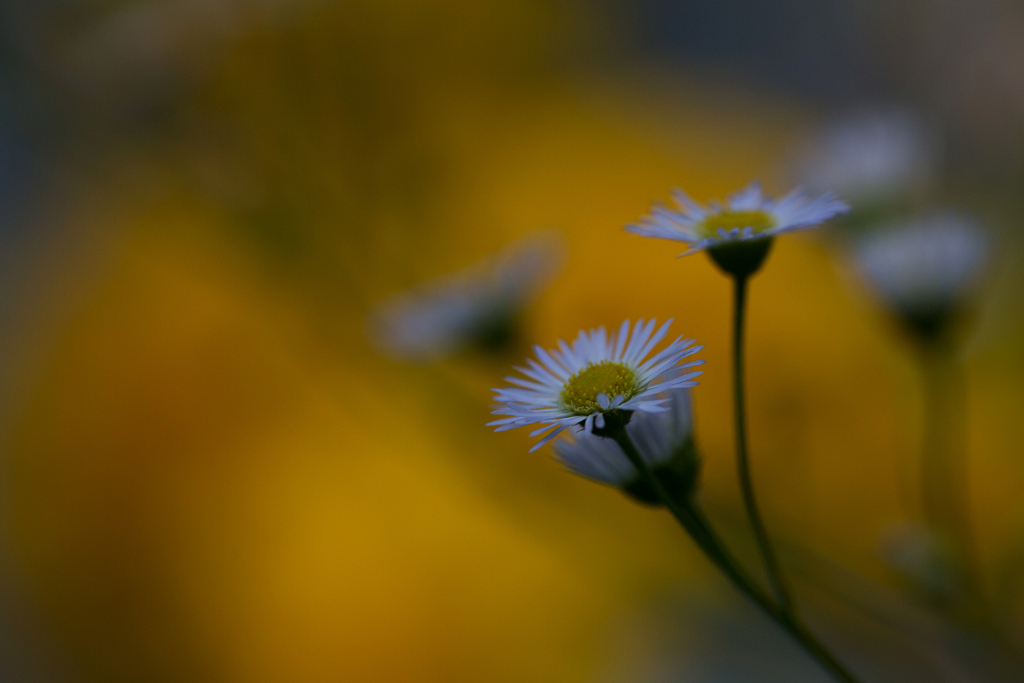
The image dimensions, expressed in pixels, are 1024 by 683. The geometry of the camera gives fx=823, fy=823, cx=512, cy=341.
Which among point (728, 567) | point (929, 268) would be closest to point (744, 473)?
point (728, 567)

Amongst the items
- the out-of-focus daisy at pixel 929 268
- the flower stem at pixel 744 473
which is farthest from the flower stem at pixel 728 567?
the out-of-focus daisy at pixel 929 268

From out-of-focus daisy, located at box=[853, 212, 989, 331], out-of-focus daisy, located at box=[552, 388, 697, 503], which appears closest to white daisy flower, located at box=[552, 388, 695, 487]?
out-of-focus daisy, located at box=[552, 388, 697, 503]

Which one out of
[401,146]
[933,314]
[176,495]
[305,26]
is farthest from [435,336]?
[176,495]

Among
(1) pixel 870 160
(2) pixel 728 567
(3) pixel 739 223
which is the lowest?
(2) pixel 728 567

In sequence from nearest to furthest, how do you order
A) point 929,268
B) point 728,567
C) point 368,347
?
point 728,567
point 929,268
point 368,347

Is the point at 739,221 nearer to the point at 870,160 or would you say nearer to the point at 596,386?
the point at 596,386

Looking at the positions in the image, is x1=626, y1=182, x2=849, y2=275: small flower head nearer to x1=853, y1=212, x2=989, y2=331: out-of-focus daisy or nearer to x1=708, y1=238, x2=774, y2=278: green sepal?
x1=708, y1=238, x2=774, y2=278: green sepal

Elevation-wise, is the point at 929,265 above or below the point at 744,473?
above

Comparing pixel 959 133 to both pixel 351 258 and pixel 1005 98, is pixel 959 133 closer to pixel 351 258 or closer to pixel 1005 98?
pixel 1005 98
